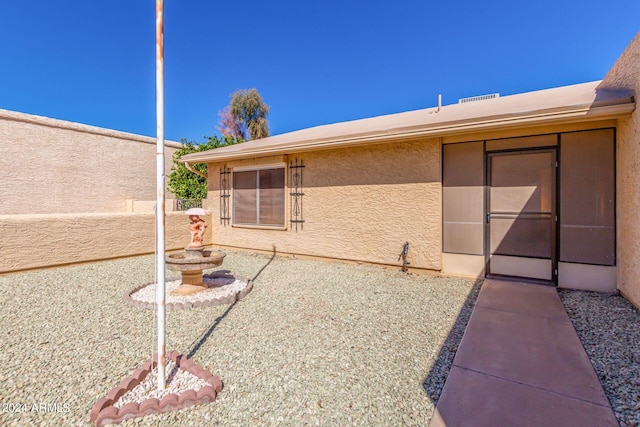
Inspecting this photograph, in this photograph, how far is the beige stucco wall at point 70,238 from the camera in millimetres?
5887

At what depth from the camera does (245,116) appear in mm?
22172

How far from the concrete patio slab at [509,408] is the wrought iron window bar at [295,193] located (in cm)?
552

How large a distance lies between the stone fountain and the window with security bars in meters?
3.07

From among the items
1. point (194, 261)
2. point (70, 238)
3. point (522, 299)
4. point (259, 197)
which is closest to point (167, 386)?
point (194, 261)

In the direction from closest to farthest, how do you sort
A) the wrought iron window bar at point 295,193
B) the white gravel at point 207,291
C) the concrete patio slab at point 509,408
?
1. the concrete patio slab at point 509,408
2. the white gravel at point 207,291
3. the wrought iron window bar at point 295,193

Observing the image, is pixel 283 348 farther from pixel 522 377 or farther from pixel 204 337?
pixel 522 377

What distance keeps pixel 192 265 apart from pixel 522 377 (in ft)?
14.0

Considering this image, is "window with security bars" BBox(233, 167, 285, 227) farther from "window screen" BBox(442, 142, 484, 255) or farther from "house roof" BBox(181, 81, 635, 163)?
"window screen" BBox(442, 142, 484, 255)

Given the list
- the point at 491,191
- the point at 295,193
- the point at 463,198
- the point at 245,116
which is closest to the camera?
the point at 491,191

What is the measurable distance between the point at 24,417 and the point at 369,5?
37.1ft

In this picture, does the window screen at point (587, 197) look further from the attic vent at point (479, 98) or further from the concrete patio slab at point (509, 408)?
the attic vent at point (479, 98)

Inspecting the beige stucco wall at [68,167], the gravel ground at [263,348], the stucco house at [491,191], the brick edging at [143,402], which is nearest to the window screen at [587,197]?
the stucco house at [491,191]

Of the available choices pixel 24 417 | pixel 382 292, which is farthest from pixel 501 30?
pixel 24 417

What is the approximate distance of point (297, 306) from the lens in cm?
410
